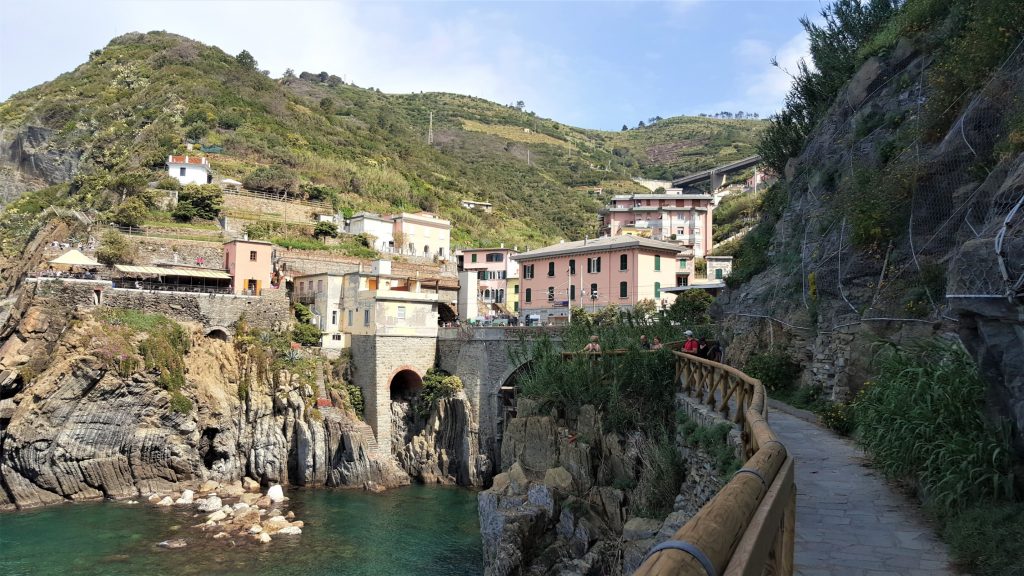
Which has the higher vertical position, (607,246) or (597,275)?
(607,246)

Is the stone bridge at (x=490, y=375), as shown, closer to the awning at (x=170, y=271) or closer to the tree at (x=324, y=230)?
the awning at (x=170, y=271)

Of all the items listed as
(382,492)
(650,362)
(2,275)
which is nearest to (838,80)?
(650,362)

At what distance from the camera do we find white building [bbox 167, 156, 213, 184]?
161 ft

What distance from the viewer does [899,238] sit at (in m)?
13.0

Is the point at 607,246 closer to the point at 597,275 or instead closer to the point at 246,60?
the point at 597,275

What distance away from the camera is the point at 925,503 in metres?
7.07

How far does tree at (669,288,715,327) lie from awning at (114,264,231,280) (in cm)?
2513

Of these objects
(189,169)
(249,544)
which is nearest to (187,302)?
(249,544)

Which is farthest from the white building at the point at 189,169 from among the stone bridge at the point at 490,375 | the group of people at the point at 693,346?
the group of people at the point at 693,346

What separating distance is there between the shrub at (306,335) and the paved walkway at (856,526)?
30650mm

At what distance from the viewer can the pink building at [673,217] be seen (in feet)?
209

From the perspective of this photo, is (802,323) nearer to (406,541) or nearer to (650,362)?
(650,362)

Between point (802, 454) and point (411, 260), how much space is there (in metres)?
42.8

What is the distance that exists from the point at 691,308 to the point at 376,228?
2898 centimetres
